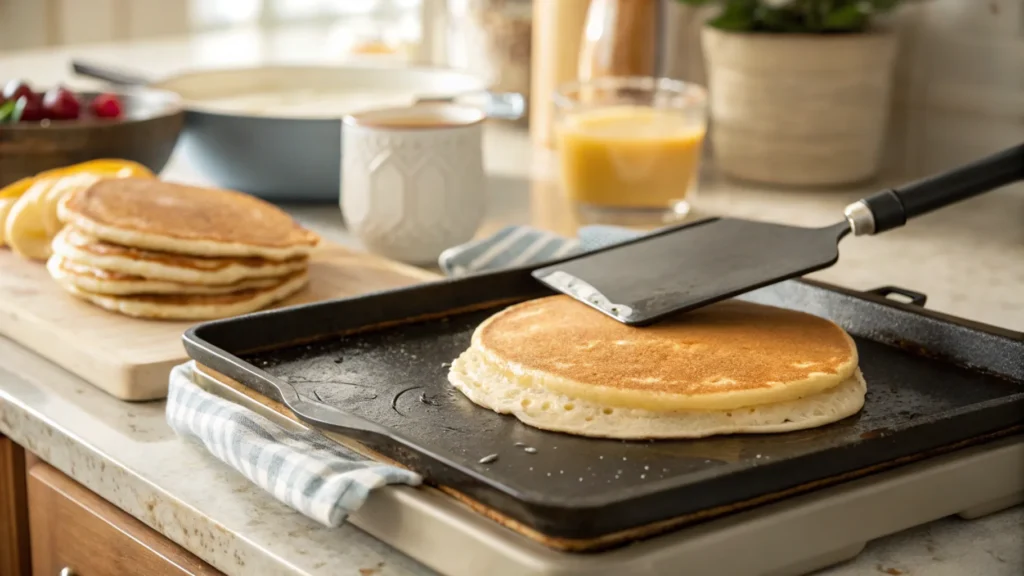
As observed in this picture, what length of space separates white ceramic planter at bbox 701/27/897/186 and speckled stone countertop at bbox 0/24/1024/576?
0.14 feet

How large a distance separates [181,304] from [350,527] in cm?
44

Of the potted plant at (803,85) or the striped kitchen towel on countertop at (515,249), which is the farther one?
the potted plant at (803,85)

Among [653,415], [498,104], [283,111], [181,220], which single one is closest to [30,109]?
[283,111]

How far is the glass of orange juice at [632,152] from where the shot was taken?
1.63m

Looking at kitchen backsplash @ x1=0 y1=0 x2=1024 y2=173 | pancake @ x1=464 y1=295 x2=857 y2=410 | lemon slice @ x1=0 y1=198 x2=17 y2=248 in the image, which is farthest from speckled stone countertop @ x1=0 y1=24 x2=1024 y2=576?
lemon slice @ x1=0 y1=198 x2=17 y2=248

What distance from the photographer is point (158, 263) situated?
115 cm

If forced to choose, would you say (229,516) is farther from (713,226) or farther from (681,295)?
(713,226)

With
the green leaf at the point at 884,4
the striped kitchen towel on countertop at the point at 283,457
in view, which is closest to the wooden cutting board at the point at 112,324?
the striped kitchen towel on countertop at the point at 283,457

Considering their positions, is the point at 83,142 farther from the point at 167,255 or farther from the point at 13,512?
the point at 13,512

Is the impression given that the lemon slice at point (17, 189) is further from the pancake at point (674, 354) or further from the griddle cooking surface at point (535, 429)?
the pancake at point (674, 354)

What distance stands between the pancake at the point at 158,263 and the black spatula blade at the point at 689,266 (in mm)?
303

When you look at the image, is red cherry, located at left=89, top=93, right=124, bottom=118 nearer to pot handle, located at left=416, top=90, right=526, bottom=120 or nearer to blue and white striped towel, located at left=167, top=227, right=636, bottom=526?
pot handle, located at left=416, top=90, right=526, bottom=120

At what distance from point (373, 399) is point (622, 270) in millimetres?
257

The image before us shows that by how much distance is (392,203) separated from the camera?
56.2 inches
